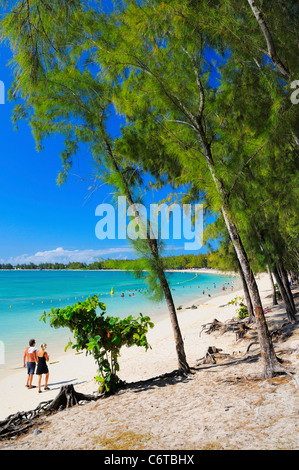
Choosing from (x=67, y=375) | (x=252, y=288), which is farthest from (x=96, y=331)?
(x=67, y=375)

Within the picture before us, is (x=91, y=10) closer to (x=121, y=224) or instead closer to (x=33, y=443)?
(x=121, y=224)

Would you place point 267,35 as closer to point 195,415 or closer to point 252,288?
point 252,288

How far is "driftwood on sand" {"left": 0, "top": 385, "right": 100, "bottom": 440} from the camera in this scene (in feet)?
12.8

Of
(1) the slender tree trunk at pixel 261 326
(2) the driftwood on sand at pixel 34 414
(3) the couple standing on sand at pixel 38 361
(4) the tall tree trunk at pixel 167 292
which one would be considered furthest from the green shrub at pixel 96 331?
(3) the couple standing on sand at pixel 38 361

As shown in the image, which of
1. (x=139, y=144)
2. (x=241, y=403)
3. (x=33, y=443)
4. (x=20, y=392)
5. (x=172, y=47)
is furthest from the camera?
(x=20, y=392)

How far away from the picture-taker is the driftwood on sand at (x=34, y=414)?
3.90 metres

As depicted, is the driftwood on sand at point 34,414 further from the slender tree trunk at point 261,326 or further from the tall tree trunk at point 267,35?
the tall tree trunk at point 267,35

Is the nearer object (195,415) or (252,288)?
(195,415)

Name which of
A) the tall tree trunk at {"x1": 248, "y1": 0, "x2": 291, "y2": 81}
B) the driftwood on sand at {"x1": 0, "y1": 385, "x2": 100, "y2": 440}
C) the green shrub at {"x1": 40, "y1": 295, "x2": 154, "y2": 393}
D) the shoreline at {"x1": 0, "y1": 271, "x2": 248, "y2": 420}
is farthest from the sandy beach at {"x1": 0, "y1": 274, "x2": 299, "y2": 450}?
the tall tree trunk at {"x1": 248, "y1": 0, "x2": 291, "y2": 81}

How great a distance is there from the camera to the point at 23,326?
2423 centimetres

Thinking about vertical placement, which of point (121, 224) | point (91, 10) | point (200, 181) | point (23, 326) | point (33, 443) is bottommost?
point (23, 326)

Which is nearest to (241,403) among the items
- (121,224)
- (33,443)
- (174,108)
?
(33,443)

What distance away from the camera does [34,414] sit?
4402 mm
